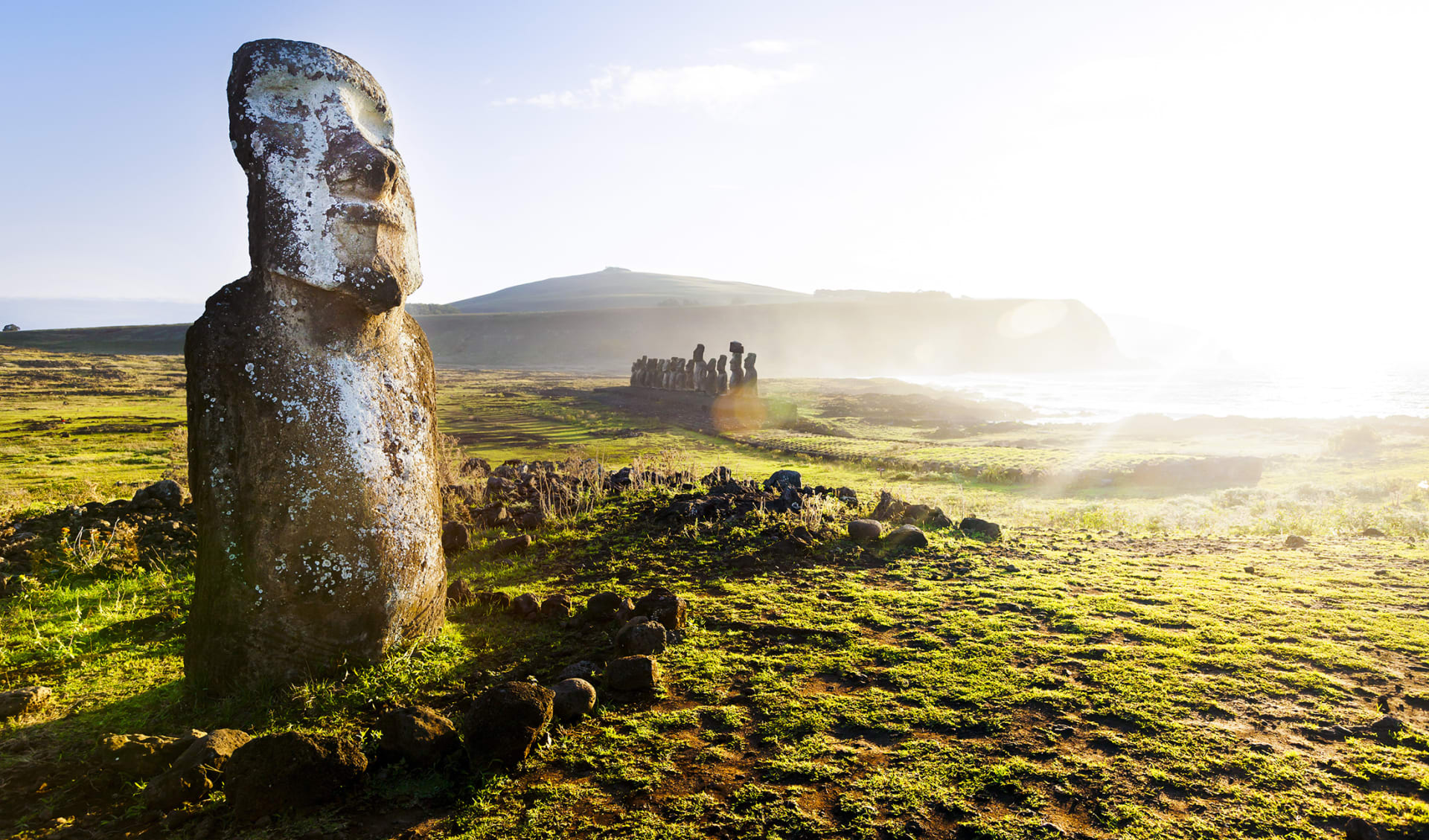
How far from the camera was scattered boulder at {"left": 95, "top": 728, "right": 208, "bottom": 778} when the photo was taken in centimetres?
322

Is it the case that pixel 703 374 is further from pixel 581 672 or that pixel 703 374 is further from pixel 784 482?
pixel 581 672

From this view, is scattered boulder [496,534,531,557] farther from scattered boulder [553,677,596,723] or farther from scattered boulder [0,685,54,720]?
scattered boulder [0,685,54,720]

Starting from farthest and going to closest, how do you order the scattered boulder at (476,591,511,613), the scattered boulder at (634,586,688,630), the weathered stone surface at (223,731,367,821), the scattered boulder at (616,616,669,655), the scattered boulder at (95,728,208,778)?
the scattered boulder at (476,591,511,613)
the scattered boulder at (634,586,688,630)
the scattered boulder at (616,616,669,655)
the scattered boulder at (95,728,208,778)
the weathered stone surface at (223,731,367,821)

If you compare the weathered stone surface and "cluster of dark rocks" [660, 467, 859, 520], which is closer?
the weathered stone surface

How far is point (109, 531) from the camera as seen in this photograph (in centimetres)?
690

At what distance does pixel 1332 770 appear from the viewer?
3314 millimetres

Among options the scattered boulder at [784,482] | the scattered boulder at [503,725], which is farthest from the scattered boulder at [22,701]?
the scattered boulder at [784,482]

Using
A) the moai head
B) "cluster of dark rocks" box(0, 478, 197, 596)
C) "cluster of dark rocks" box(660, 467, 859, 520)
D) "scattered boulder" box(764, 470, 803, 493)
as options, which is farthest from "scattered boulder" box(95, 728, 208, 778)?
"scattered boulder" box(764, 470, 803, 493)

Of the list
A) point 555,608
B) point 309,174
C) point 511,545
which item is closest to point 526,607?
point 555,608

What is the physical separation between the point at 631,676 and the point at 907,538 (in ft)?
13.3

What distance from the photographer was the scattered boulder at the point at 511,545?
715 centimetres

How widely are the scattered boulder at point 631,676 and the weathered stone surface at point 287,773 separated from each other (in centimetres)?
136

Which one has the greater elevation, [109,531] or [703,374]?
[703,374]

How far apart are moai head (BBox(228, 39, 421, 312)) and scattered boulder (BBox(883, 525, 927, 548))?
528 centimetres
